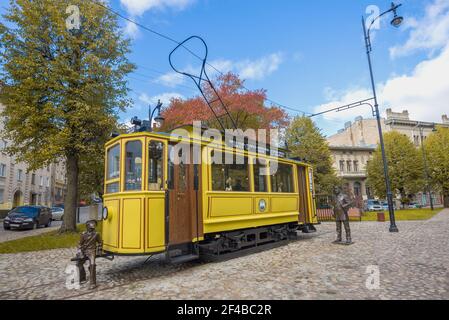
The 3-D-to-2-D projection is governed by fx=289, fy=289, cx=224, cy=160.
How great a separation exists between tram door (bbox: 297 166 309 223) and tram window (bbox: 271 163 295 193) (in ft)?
2.38

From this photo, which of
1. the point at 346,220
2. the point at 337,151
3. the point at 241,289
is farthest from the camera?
the point at 337,151

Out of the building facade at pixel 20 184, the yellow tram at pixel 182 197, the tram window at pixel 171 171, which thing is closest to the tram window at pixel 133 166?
the yellow tram at pixel 182 197

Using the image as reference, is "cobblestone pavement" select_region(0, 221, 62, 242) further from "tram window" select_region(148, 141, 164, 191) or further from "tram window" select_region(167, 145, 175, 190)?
"tram window" select_region(167, 145, 175, 190)

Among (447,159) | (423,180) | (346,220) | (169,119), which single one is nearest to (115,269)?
(346,220)

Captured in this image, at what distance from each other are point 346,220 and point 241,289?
232 inches

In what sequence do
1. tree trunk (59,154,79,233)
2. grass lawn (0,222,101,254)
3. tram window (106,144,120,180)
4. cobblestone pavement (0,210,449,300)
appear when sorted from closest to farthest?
cobblestone pavement (0,210,449,300) → tram window (106,144,120,180) → grass lawn (0,222,101,254) → tree trunk (59,154,79,233)

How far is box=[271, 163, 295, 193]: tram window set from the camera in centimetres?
928

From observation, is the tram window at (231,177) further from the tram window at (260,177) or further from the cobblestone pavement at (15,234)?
the cobblestone pavement at (15,234)

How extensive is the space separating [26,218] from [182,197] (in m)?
17.6

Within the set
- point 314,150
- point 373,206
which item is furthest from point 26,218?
point 373,206

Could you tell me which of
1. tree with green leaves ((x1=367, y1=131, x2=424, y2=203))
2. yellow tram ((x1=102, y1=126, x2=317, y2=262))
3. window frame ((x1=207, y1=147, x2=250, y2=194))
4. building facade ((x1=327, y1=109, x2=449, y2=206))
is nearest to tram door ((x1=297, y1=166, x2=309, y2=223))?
yellow tram ((x1=102, y1=126, x2=317, y2=262))

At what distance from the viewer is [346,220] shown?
948 centimetres
